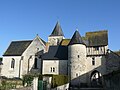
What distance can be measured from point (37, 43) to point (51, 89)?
16.9 metres

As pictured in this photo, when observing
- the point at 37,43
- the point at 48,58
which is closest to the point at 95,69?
the point at 48,58

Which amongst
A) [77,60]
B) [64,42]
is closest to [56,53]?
[77,60]

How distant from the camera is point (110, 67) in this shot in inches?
1430

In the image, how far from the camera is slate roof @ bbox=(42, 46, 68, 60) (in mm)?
39312

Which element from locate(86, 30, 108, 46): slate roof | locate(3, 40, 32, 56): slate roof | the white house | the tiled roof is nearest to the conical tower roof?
locate(86, 30, 108, 46): slate roof

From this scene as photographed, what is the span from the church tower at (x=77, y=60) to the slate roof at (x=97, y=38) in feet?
8.03

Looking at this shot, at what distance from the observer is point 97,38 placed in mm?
39219

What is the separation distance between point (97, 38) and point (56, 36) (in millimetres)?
13253

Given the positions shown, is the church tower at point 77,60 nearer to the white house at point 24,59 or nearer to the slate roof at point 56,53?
the slate roof at point 56,53

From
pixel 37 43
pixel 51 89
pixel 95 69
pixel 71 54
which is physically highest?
pixel 37 43

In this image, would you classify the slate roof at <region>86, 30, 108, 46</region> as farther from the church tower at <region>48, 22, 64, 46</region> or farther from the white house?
the church tower at <region>48, 22, 64, 46</region>

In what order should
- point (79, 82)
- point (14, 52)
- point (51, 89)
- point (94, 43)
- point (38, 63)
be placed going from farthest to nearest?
point (14, 52) < point (38, 63) < point (94, 43) < point (79, 82) < point (51, 89)

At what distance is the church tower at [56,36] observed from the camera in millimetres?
49344

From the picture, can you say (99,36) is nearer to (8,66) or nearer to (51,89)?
(51,89)
